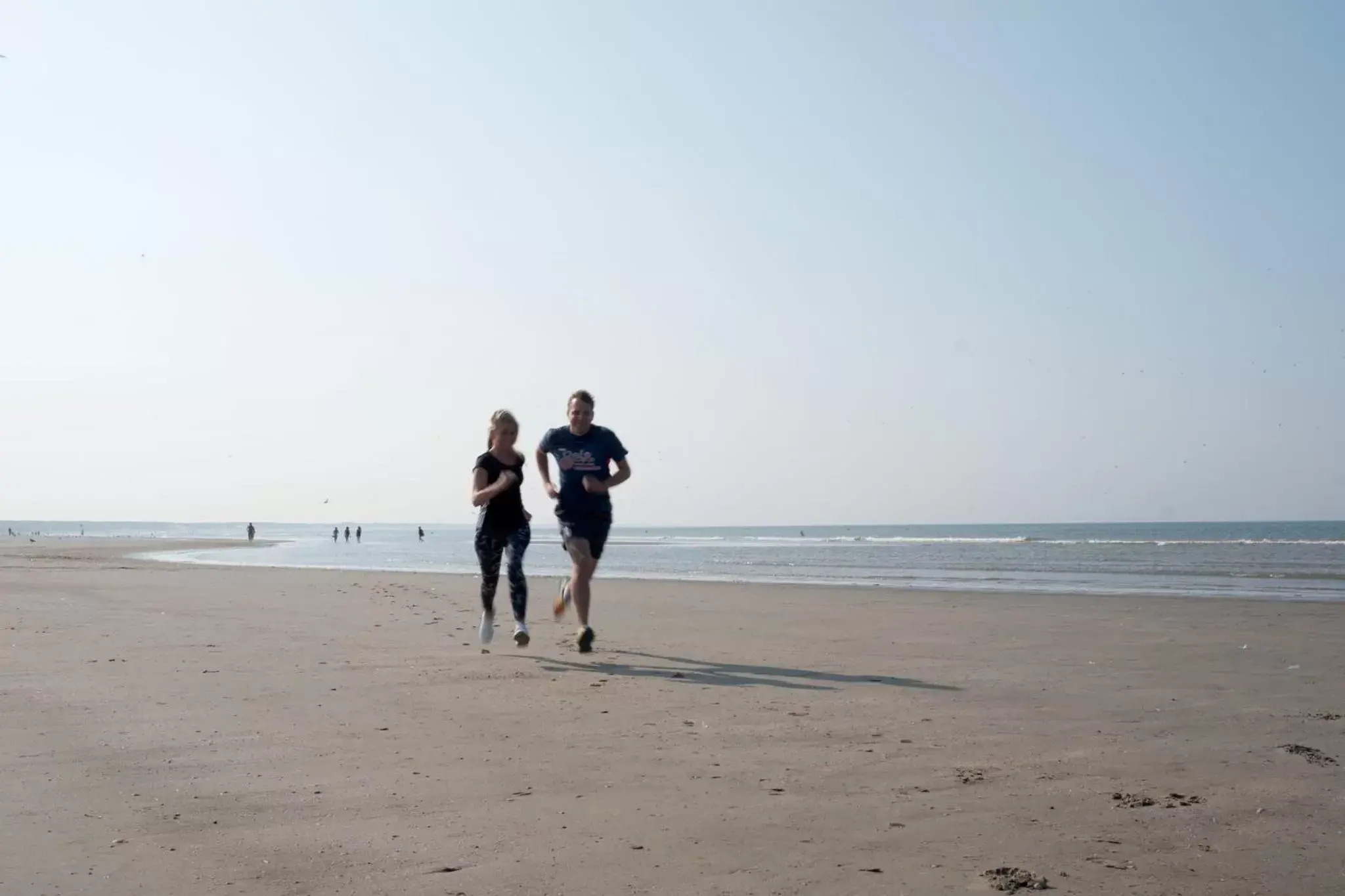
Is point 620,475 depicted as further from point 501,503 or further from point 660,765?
point 660,765

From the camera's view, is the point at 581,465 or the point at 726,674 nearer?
the point at 726,674

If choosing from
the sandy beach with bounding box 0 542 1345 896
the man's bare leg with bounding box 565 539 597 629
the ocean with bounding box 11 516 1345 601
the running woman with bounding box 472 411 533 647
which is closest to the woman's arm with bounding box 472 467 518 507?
the running woman with bounding box 472 411 533 647

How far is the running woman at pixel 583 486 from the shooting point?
7.64 metres

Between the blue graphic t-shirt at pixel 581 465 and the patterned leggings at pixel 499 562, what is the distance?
0.40 metres

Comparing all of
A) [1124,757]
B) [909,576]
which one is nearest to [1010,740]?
[1124,757]

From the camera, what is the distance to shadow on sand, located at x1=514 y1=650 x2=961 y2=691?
6074 mm

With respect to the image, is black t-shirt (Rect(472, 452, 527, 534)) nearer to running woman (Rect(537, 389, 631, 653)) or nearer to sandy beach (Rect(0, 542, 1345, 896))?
Answer: running woman (Rect(537, 389, 631, 653))

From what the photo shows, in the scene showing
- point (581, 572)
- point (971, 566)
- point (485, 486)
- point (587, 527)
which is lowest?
point (971, 566)

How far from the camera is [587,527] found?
7660 mm

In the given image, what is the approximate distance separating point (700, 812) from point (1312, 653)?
20.8 ft

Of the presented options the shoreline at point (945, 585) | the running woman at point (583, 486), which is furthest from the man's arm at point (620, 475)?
the shoreline at point (945, 585)

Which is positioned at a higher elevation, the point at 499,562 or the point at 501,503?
the point at 501,503

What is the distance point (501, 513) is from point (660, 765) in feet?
13.4

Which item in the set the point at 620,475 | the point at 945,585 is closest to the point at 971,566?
the point at 945,585
